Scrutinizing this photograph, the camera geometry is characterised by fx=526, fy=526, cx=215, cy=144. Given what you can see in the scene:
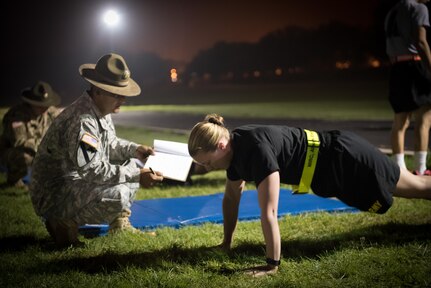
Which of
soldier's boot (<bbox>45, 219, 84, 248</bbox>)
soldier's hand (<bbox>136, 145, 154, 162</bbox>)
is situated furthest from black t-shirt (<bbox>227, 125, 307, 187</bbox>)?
soldier's boot (<bbox>45, 219, 84, 248</bbox>)

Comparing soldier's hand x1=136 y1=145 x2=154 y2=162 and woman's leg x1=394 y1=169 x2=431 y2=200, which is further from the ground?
soldier's hand x1=136 y1=145 x2=154 y2=162

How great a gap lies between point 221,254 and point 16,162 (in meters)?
3.67

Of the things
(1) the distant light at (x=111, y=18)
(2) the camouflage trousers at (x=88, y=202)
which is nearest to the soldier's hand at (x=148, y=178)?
(2) the camouflage trousers at (x=88, y=202)

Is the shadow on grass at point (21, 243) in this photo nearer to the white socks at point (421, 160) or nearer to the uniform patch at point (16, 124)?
the uniform patch at point (16, 124)

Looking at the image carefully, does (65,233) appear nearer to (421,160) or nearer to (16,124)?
(16,124)

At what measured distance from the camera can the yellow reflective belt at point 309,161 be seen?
3371mm

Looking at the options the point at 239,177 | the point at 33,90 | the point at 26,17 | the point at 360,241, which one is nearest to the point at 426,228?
the point at 360,241

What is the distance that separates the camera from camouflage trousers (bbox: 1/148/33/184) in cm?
622

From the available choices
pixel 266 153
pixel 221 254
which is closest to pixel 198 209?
pixel 221 254

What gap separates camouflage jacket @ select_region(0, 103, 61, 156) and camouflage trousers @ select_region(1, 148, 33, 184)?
2.5 inches

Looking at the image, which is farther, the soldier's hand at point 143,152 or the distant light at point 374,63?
the distant light at point 374,63

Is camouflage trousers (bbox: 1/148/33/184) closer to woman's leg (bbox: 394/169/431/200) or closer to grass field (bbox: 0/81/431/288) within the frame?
grass field (bbox: 0/81/431/288)

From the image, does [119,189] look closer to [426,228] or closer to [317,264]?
[317,264]

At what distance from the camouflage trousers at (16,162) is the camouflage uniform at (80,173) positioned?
7.92 feet
